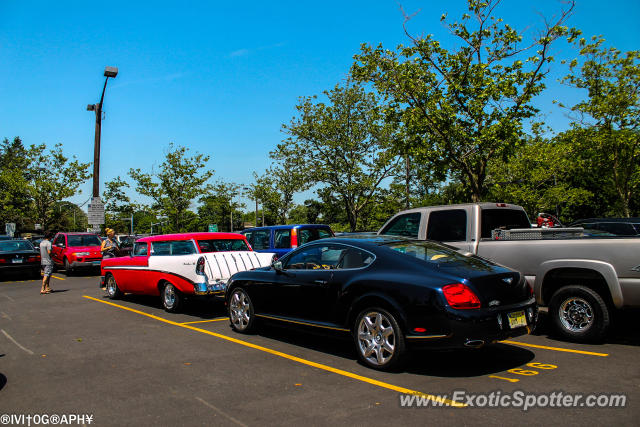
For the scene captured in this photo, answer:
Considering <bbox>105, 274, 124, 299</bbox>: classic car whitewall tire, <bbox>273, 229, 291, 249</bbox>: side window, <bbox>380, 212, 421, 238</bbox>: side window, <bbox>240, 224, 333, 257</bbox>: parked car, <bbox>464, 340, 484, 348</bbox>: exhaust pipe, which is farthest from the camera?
<bbox>273, 229, 291, 249</bbox>: side window

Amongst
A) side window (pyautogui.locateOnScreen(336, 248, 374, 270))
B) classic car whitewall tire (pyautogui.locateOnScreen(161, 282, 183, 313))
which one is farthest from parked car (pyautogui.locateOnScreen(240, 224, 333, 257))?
side window (pyautogui.locateOnScreen(336, 248, 374, 270))

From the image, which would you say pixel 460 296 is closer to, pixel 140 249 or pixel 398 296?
pixel 398 296

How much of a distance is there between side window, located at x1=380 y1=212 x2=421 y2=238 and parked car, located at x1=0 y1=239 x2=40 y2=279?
50.9ft

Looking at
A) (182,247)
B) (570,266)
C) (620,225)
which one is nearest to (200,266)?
(182,247)

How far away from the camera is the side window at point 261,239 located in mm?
13312

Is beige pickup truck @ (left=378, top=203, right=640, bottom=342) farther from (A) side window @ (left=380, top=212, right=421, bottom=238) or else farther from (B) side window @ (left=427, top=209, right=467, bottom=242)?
(A) side window @ (left=380, top=212, right=421, bottom=238)

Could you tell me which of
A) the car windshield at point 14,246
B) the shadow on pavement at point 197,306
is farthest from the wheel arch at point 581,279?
the car windshield at point 14,246

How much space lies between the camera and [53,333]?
7.91 meters

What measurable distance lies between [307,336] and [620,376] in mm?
4081

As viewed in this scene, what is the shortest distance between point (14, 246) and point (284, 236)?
1231cm

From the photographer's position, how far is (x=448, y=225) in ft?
27.9

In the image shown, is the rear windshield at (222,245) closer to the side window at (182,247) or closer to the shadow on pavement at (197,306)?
the side window at (182,247)

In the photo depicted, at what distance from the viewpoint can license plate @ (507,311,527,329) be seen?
523 cm

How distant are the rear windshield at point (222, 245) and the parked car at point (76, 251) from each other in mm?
11419
